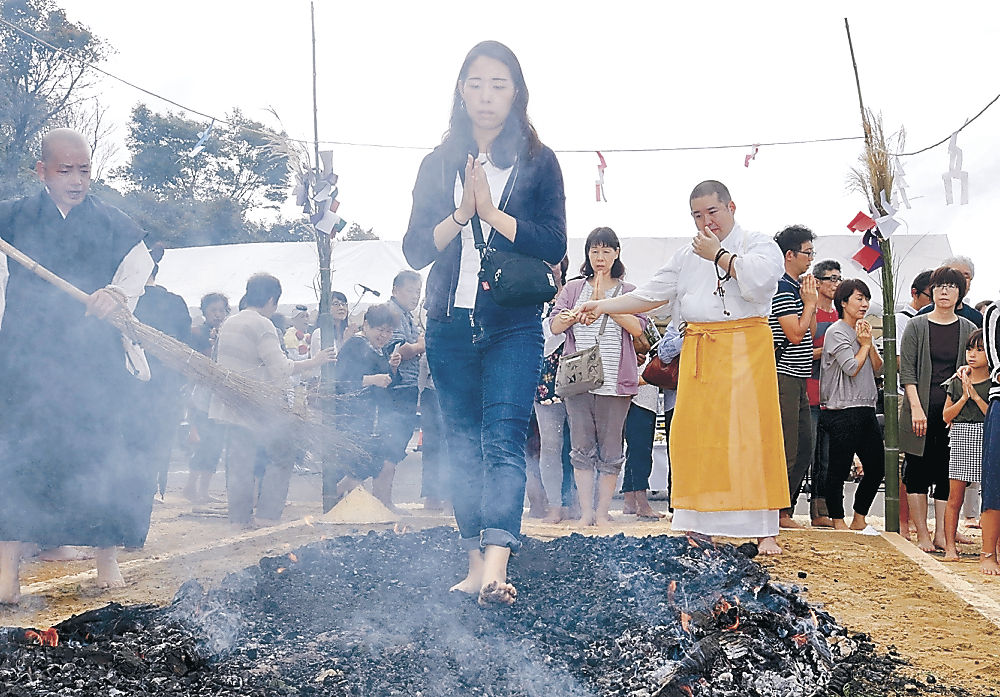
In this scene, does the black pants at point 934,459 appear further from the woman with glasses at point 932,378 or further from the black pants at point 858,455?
the black pants at point 858,455

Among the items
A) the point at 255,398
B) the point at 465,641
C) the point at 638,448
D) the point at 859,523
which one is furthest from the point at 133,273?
the point at 859,523

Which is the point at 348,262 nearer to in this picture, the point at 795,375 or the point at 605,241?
the point at 605,241

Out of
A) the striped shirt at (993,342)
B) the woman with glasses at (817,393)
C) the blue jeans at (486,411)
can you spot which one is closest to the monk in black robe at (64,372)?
the blue jeans at (486,411)

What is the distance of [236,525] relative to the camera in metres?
6.98

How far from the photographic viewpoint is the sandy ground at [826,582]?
3.51 meters

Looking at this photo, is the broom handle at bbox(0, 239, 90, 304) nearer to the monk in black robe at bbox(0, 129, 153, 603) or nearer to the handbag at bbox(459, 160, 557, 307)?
the monk in black robe at bbox(0, 129, 153, 603)

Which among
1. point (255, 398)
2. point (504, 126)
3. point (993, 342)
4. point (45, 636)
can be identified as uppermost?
point (504, 126)

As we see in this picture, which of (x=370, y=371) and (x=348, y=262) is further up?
(x=348, y=262)

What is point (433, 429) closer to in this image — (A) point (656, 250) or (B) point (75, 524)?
(B) point (75, 524)

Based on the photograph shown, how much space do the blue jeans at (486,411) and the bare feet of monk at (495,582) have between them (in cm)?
4

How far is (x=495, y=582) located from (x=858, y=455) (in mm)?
4010

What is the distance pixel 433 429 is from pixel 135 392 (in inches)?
130

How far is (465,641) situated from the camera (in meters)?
3.18

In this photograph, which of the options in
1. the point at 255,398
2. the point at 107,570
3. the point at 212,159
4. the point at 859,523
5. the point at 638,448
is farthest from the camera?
the point at 212,159
